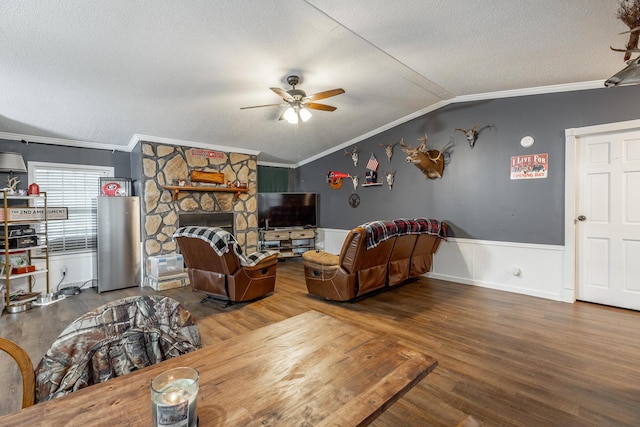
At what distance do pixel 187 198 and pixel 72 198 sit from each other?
67.6 inches

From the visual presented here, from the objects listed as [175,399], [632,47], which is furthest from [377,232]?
[175,399]

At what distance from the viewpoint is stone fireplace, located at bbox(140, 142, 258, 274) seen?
4.98 metres

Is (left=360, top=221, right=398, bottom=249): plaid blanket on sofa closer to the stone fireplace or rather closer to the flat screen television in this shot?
the stone fireplace

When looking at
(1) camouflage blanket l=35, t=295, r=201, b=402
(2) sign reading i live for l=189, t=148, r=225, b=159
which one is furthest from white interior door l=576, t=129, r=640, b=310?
(2) sign reading i live for l=189, t=148, r=225, b=159

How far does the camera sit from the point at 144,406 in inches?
32.0

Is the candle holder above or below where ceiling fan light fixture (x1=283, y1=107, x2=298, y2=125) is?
below

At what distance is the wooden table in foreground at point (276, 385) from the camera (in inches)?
30.5

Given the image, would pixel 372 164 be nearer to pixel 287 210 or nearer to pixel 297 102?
pixel 287 210

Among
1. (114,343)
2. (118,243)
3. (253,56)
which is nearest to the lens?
(114,343)

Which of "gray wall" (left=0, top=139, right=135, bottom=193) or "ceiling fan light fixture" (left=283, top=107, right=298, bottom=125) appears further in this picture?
"gray wall" (left=0, top=139, right=135, bottom=193)

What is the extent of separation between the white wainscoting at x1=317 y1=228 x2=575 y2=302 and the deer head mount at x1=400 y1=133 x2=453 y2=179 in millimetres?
1165

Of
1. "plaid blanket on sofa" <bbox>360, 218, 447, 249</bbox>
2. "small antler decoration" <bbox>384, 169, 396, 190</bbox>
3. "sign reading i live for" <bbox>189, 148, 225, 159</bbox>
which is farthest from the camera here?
"small antler decoration" <bbox>384, 169, 396, 190</bbox>

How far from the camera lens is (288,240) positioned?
7.01 metres

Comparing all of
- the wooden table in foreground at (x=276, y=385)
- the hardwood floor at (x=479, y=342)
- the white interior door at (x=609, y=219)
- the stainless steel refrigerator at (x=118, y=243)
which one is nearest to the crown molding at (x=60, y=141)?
the stainless steel refrigerator at (x=118, y=243)
